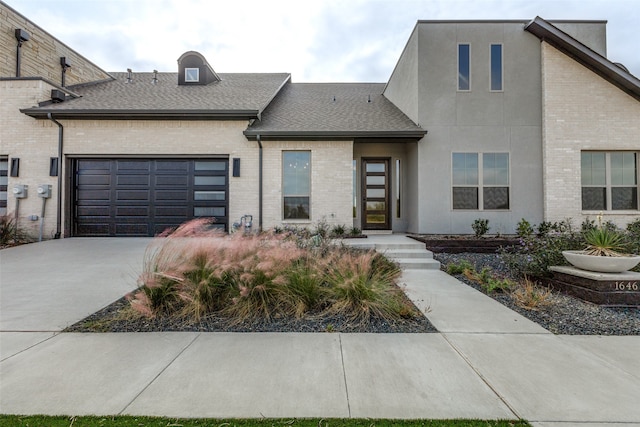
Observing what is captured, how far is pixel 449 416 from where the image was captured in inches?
73.0

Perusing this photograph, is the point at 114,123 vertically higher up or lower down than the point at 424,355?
higher up

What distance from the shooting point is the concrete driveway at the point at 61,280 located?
137 inches

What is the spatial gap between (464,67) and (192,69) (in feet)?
33.6

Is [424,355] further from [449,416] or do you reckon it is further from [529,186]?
[529,186]

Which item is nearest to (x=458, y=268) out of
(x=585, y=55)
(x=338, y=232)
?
(x=338, y=232)

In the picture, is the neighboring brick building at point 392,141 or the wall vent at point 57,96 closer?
the neighboring brick building at point 392,141

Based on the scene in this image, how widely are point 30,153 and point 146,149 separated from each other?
→ 137 inches

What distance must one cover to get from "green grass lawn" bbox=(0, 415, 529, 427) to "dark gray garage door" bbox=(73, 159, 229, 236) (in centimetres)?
714

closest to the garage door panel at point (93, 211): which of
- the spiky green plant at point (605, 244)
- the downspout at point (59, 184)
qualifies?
the downspout at point (59, 184)

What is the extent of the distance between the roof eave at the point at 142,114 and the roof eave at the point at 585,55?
8930 mm

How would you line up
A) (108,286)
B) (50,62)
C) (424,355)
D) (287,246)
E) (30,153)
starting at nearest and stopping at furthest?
1. (424,355)
2. (287,246)
3. (108,286)
4. (30,153)
5. (50,62)

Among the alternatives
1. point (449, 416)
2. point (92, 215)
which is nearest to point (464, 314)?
point (449, 416)

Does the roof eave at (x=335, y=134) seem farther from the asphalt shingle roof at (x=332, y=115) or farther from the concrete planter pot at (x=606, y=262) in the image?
the concrete planter pot at (x=606, y=262)

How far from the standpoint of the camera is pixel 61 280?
4.87 m
